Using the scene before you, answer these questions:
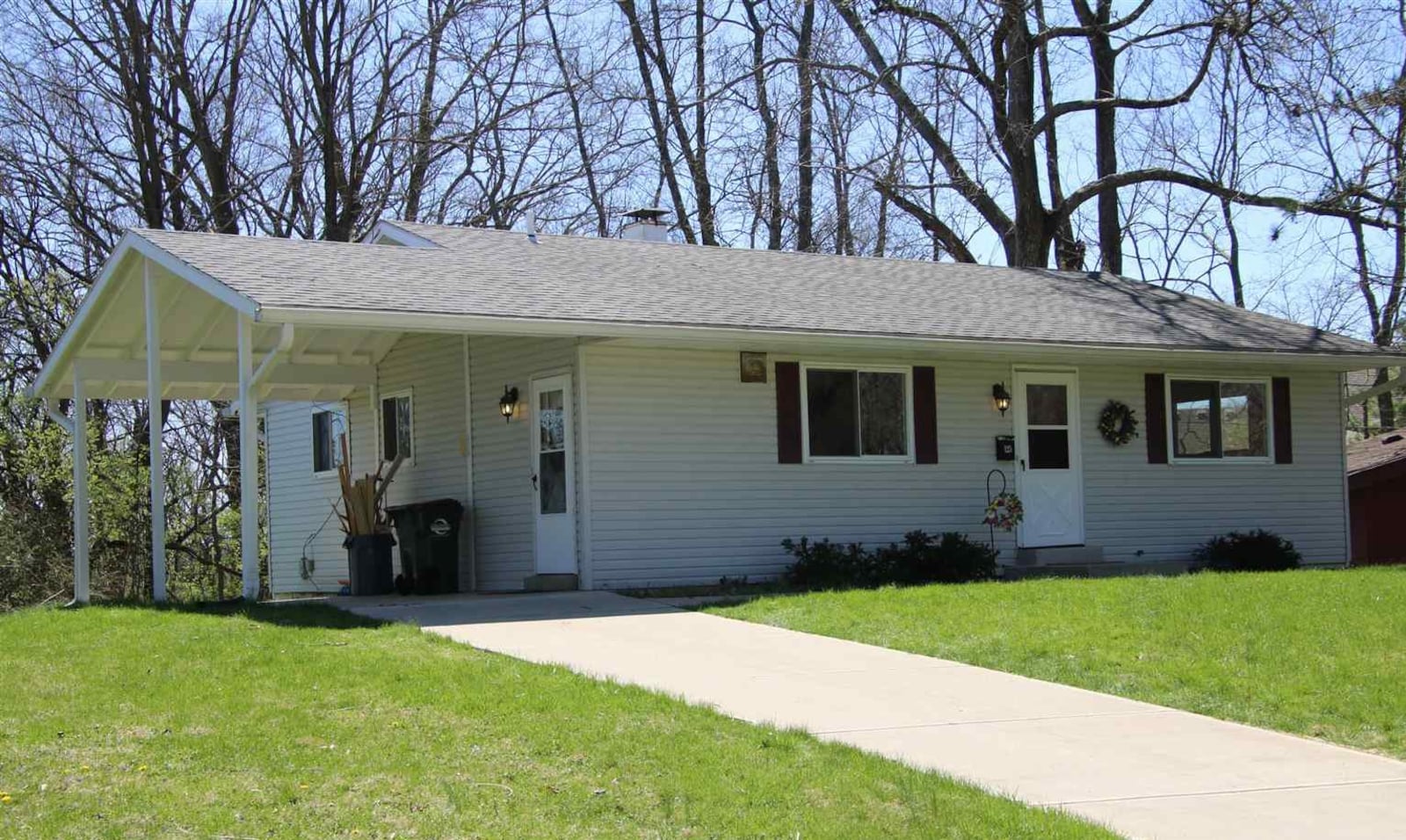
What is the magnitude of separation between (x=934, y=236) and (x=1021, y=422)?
15.2 meters

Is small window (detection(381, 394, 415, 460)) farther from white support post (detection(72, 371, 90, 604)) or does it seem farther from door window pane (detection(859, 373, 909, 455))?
door window pane (detection(859, 373, 909, 455))

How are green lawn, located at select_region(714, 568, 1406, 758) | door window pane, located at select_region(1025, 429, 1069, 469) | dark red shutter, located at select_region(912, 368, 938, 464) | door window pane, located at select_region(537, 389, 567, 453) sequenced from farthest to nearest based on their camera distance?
door window pane, located at select_region(1025, 429, 1069, 469) → dark red shutter, located at select_region(912, 368, 938, 464) → door window pane, located at select_region(537, 389, 567, 453) → green lawn, located at select_region(714, 568, 1406, 758)

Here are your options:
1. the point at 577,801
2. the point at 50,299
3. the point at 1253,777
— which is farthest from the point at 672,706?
the point at 50,299

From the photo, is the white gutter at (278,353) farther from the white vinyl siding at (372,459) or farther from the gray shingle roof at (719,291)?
the white vinyl siding at (372,459)

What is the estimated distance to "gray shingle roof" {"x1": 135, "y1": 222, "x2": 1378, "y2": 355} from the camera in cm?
1367

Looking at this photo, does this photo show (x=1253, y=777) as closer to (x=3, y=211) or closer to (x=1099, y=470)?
(x=1099, y=470)

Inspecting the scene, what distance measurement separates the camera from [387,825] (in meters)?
5.86

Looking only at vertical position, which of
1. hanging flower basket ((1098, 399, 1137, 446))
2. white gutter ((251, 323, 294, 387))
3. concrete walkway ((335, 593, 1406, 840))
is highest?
white gutter ((251, 323, 294, 387))

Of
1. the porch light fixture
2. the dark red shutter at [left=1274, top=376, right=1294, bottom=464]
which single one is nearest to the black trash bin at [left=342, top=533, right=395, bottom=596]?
the porch light fixture

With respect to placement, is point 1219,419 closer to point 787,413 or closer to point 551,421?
point 787,413

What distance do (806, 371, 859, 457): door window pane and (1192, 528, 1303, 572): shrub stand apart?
4.70m

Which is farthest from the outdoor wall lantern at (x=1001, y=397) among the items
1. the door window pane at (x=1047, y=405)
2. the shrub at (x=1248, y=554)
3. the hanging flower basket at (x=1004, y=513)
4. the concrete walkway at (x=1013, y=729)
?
the concrete walkway at (x=1013, y=729)

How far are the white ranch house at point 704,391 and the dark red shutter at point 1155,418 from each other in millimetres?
32

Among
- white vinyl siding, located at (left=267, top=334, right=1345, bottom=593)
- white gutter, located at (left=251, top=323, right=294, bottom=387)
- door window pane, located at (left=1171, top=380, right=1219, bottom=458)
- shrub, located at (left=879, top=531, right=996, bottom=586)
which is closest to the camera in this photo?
white gutter, located at (left=251, top=323, right=294, bottom=387)
